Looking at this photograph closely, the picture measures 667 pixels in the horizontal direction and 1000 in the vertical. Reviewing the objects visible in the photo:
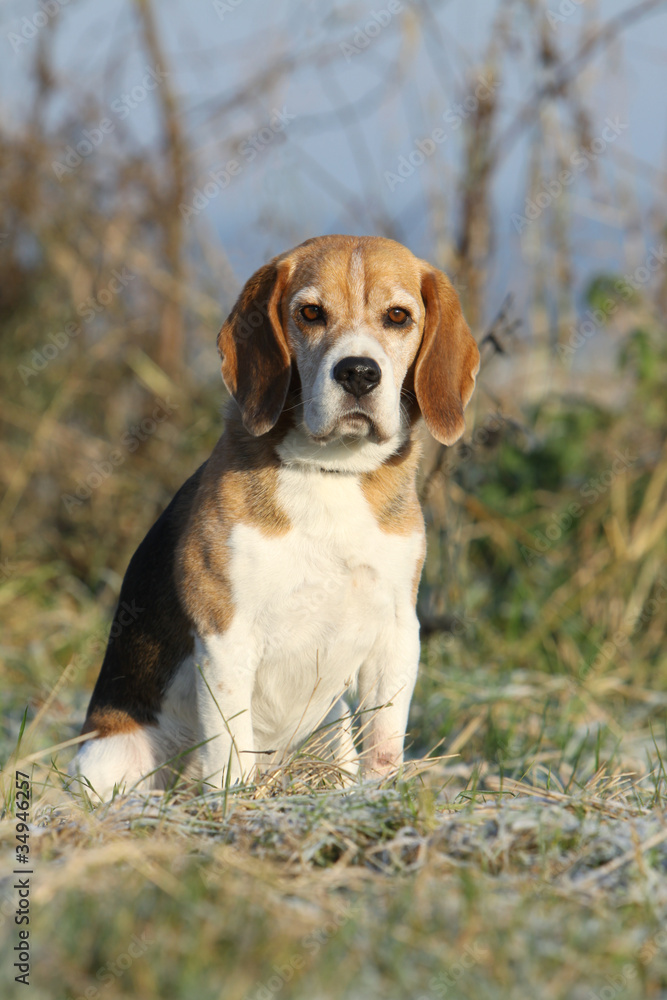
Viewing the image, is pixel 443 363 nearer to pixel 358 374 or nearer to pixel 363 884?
pixel 358 374

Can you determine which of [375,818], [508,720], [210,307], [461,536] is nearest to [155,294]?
[210,307]

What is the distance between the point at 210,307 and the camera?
7.36 m

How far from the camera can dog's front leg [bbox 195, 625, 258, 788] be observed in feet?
10.4

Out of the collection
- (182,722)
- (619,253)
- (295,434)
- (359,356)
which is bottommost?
(182,722)

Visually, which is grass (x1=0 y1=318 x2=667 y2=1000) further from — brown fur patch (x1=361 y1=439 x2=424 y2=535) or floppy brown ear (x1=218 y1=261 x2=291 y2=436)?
floppy brown ear (x1=218 y1=261 x2=291 y2=436)

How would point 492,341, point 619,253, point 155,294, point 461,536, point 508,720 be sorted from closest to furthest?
point 492,341
point 508,720
point 461,536
point 619,253
point 155,294

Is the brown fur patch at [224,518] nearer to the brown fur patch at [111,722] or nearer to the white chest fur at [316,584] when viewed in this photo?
the white chest fur at [316,584]

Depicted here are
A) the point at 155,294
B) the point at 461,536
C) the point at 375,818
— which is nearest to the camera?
the point at 375,818

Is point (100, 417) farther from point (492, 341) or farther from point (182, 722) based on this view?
point (182, 722)

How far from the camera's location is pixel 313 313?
3365 mm

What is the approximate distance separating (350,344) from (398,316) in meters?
0.33

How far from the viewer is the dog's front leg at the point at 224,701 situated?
10.4 ft

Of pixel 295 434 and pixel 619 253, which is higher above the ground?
pixel 619 253

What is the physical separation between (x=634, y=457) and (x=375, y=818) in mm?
4376
